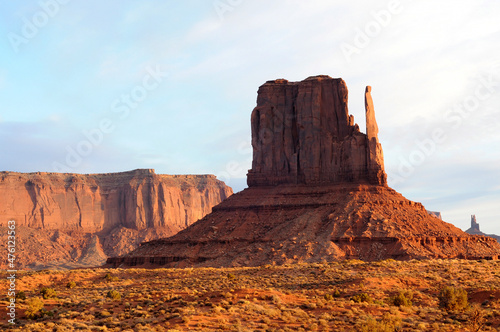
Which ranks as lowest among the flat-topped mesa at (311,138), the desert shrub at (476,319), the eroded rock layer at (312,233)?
the desert shrub at (476,319)

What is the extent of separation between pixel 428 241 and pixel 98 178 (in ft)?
402

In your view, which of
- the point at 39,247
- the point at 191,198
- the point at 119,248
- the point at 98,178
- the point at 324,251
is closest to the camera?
the point at 324,251

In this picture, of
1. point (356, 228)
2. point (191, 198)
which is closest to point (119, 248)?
point (191, 198)

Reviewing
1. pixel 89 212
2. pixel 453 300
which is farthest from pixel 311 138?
pixel 89 212

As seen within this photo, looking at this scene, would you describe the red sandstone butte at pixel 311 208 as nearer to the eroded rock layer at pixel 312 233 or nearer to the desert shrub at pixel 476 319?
the eroded rock layer at pixel 312 233

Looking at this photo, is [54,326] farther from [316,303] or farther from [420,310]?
[420,310]

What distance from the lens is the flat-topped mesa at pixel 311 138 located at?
88.4 m

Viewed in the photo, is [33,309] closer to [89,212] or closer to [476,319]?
[476,319]

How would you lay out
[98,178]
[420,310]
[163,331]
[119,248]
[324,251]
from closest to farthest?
1. [163,331]
2. [420,310]
3. [324,251]
4. [119,248]
5. [98,178]

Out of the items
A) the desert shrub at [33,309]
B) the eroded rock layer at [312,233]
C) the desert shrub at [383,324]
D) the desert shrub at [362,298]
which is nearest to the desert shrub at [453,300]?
the desert shrub at [362,298]

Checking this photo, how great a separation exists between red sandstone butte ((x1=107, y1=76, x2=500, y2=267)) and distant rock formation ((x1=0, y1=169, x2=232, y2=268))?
63238 mm

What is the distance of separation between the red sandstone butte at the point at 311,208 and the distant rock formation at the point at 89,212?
6324cm

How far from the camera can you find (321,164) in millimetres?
91938

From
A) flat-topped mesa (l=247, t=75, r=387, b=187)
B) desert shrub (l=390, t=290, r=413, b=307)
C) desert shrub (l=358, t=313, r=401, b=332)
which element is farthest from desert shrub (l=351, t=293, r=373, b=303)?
flat-topped mesa (l=247, t=75, r=387, b=187)
